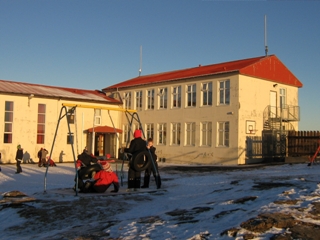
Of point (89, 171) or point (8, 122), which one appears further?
point (8, 122)

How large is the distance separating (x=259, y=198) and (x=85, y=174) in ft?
19.5

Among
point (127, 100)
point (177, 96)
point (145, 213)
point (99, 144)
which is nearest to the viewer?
point (145, 213)

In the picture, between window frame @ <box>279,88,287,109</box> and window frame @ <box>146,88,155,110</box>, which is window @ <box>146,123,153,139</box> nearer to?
window frame @ <box>146,88,155,110</box>

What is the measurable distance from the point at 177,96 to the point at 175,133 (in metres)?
2.86

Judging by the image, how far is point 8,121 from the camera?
28.9m

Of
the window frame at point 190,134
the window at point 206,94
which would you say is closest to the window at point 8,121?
the window frame at point 190,134

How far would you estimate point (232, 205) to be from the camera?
9.04 meters

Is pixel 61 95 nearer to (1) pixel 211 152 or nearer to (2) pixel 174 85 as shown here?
(2) pixel 174 85

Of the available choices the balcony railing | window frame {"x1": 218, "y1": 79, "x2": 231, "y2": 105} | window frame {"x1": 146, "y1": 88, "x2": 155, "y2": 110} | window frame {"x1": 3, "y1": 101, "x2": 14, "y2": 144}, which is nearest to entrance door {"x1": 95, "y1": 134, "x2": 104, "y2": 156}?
window frame {"x1": 146, "y1": 88, "x2": 155, "y2": 110}

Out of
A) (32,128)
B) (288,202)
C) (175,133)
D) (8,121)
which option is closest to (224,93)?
(175,133)

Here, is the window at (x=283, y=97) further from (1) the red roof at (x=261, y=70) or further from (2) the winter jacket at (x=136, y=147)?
(2) the winter jacket at (x=136, y=147)

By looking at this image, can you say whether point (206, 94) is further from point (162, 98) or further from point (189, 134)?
point (162, 98)

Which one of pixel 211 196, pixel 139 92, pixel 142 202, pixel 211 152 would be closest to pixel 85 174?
pixel 142 202

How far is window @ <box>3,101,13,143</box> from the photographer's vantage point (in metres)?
28.8
